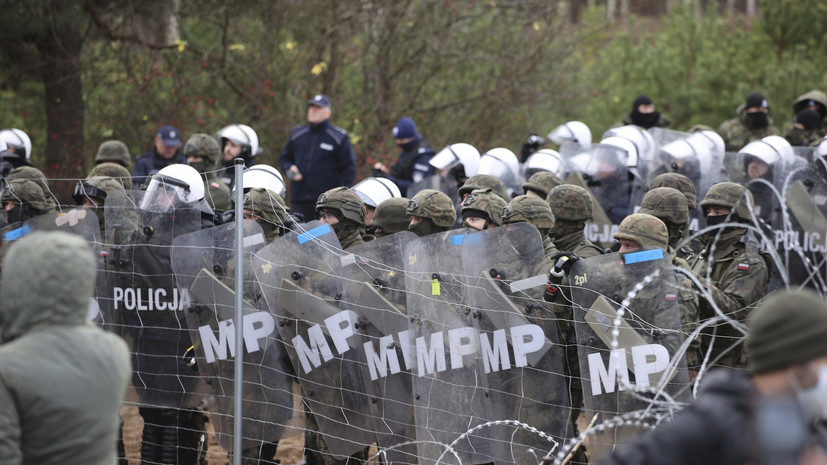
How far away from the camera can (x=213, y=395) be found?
532 centimetres

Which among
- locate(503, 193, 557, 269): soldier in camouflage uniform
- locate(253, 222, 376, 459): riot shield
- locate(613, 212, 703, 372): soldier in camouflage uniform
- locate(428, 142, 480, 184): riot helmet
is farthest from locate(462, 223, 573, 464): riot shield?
locate(428, 142, 480, 184): riot helmet

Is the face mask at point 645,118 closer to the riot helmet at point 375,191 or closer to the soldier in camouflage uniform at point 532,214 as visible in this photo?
the riot helmet at point 375,191

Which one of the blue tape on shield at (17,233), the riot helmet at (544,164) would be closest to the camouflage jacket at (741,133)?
the riot helmet at (544,164)

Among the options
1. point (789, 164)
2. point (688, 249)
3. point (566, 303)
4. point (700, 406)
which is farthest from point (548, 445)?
point (789, 164)

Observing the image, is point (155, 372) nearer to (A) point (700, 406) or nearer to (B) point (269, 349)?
(B) point (269, 349)

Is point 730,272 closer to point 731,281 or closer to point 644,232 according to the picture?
point 731,281

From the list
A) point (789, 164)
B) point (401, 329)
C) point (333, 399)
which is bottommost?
point (333, 399)

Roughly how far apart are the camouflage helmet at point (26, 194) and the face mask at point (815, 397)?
208 inches

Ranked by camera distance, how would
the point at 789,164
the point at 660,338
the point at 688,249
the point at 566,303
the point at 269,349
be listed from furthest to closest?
the point at 789,164 → the point at 688,249 → the point at 269,349 → the point at 566,303 → the point at 660,338

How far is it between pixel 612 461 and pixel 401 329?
2547 mm

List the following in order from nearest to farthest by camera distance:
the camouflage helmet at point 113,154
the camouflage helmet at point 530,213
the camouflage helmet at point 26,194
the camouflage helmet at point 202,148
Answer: the camouflage helmet at point 530,213
the camouflage helmet at point 26,194
the camouflage helmet at point 202,148
the camouflage helmet at point 113,154

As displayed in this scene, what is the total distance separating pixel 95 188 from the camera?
6.32 m

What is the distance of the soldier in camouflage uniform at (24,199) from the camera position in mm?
6406

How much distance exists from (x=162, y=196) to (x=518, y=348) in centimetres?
224
